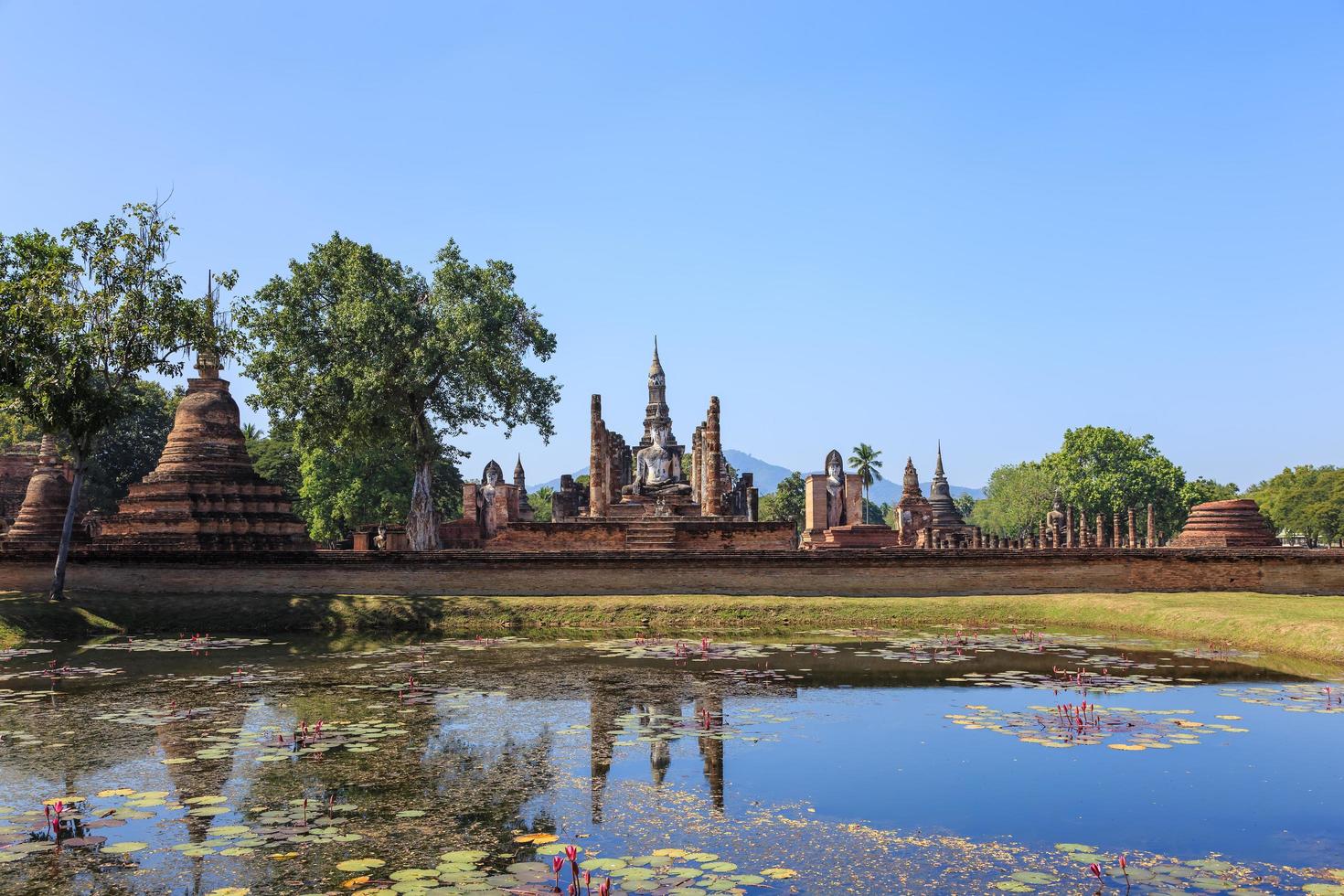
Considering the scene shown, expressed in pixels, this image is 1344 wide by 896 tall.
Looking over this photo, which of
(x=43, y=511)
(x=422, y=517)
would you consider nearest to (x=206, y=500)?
(x=43, y=511)

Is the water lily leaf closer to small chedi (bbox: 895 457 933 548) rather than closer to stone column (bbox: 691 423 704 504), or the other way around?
stone column (bbox: 691 423 704 504)

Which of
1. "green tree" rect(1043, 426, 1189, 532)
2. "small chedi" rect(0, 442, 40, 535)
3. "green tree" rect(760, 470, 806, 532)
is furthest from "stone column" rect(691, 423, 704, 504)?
"green tree" rect(760, 470, 806, 532)

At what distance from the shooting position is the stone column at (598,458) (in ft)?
151

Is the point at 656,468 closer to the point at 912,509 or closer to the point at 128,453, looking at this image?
the point at 912,509

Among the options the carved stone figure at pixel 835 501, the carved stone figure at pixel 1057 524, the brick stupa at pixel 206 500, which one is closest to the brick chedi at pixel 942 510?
the carved stone figure at pixel 1057 524

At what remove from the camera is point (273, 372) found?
3847 cm

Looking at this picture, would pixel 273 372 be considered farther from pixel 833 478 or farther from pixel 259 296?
pixel 833 478

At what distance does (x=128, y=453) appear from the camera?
65.2 metres

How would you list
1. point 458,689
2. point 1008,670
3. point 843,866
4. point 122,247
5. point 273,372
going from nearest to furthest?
point 843,866 < point 458,689 < point 1008,670 < point 122,247 < point 273,372

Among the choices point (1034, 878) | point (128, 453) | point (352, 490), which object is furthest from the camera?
point (128, 453)

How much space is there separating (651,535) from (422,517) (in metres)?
9.28

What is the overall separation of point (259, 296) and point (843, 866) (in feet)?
116

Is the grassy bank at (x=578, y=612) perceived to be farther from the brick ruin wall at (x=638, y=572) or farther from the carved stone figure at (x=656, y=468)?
the carved stone figure at (x=656, y=468)

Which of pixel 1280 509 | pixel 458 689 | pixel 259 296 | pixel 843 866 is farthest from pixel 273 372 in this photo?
pixel 1280 509
